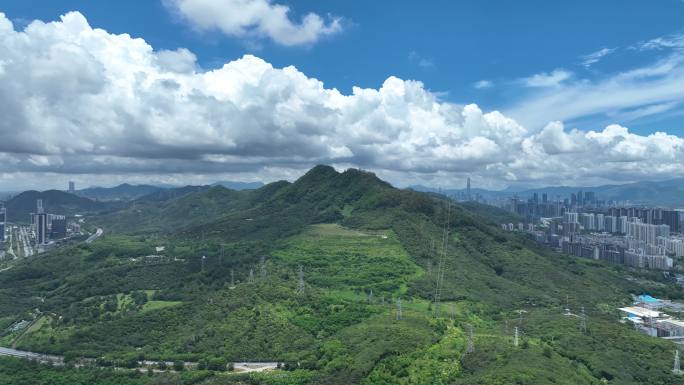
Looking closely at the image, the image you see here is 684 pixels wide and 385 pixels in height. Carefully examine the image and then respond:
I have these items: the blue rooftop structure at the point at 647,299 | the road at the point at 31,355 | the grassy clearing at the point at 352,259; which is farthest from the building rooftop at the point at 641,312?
the road at the point at 31,355

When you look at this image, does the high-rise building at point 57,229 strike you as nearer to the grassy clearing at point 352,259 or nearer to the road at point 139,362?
the grassy clearing at point 352,259

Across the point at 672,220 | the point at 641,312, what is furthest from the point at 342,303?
the point at 672,220

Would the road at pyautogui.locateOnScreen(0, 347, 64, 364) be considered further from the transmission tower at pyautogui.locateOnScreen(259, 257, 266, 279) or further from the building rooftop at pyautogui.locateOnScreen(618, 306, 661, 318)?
the building rooftop at pyautogui.locateOnScreen(618, 306, 661, 318)

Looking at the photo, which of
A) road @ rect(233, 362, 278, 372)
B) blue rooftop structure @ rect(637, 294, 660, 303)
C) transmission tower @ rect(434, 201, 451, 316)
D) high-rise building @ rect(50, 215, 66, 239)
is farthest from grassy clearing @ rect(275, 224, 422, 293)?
high-rise building @ rect(50, 215, 66, 239)

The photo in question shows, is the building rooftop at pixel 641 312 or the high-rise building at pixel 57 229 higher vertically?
the high-rise building at pixel 57 229

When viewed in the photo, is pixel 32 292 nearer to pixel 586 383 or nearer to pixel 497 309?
pixel 497 309

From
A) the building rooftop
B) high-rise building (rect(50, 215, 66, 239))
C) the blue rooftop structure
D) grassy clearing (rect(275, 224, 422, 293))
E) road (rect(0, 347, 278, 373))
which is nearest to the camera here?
road (rect(0, 347, 278, 373))

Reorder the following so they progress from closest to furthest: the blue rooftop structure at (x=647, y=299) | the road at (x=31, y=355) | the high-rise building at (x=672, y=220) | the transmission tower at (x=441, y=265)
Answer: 1. the road at (x=31, y=355)
2. the transmission tower at (x=441, y=265)
3. the blue rooftop structure at (x=647, y=299)
4. the high-rise building at (x=672, y=220)

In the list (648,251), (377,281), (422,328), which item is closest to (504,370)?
(422,328)

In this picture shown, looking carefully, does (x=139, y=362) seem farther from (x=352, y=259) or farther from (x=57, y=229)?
(x=57, y=229)
